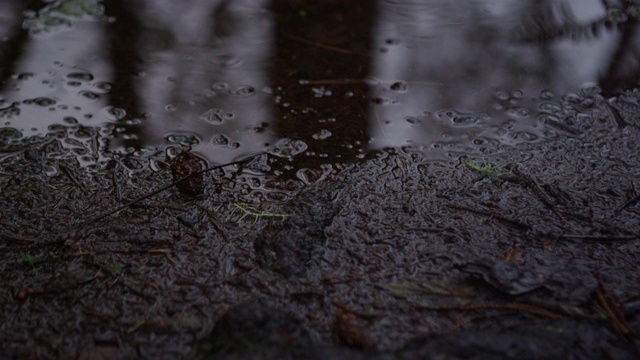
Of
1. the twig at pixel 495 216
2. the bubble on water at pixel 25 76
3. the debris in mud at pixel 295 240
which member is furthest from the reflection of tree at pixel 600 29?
the bubble on water at pixel 25 76

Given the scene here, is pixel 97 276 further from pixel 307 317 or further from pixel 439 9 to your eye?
pixel 439 9

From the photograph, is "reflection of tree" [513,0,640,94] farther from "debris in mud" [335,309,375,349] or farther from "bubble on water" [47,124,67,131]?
"bubble on water" [47,124,67,131]

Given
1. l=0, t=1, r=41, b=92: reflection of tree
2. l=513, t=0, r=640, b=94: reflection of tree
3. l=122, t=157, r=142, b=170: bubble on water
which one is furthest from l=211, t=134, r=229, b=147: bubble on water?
l=513, t=0, r=640, b=94: reflection of tree

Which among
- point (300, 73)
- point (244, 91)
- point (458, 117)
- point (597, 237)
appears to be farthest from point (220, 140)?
point (597, 237)

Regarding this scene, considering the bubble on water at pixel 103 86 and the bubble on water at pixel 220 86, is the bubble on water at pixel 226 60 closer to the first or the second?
the bubble on water at pixel 220 86

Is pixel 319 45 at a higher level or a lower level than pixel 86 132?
higher

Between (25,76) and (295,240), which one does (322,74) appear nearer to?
(295,240)
